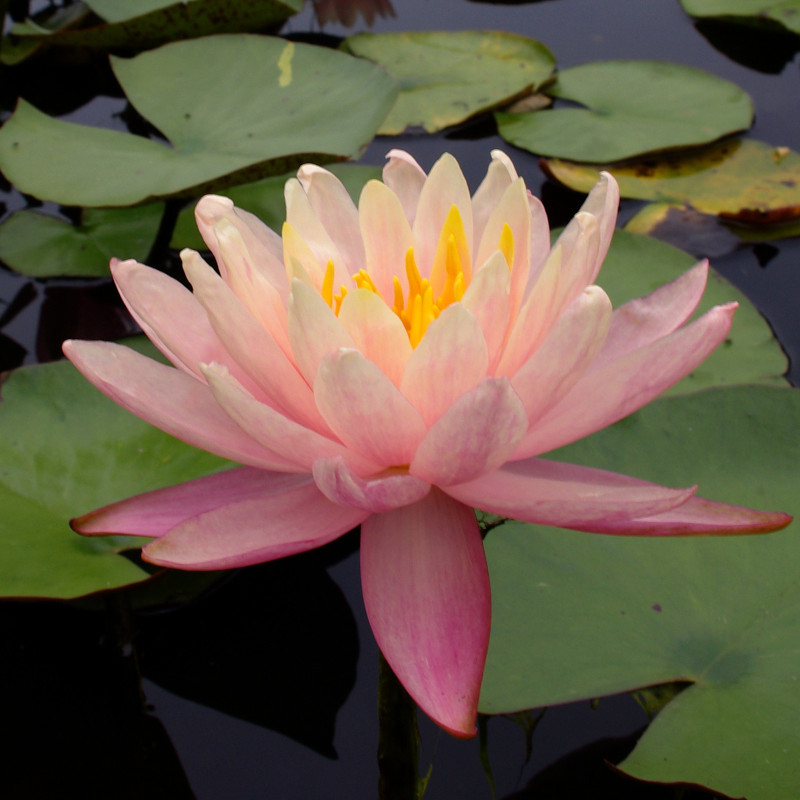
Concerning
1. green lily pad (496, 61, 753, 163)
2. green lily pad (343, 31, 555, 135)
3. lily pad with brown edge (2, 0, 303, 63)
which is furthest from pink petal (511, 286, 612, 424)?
lily pad with brown edge (2, 0, 303, 63)

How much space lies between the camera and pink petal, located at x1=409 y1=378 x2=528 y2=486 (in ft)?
2.25


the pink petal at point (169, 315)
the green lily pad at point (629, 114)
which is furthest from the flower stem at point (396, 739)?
the green lily pad at point (629, 114)

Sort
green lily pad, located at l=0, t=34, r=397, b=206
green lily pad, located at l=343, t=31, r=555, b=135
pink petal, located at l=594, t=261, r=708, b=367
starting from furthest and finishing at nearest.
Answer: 1. green lily pad, located at l=343, t=31, r=555, b=135
2. green lily pad, located at l=0, t=34, r=397, b=206
3. pink petal, located at l=594, t=261, r=708, b=367

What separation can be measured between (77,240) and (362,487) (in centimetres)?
166

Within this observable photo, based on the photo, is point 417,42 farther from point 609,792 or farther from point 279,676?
point 609,792

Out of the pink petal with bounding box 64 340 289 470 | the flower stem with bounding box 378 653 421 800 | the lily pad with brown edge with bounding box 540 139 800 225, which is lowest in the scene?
the flower stem with bounding box 378 653 421 800

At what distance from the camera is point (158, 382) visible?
89 cm

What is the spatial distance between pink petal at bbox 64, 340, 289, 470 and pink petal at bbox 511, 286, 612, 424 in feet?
0.87


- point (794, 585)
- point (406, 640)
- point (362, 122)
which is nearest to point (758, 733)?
point (794, 585)

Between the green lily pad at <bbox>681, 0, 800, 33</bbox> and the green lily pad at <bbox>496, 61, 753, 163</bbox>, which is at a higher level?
the green lily pad at <bbox>681, 0, 800, 33</bbox>

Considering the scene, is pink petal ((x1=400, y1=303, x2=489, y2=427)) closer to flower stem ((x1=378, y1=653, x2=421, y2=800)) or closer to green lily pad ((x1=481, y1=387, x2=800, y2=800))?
flower stem ((x1=378, y1=653, x2=421, y2=800))

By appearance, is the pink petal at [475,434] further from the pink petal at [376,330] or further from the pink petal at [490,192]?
the pink petal at [490,192]

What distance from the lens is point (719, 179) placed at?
2.15 m

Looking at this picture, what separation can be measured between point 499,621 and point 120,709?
2.05ft
